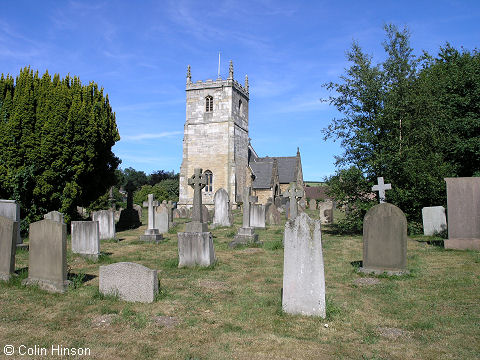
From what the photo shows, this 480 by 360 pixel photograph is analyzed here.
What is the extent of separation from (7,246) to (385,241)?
23.9ft

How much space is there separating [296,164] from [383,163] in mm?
39068

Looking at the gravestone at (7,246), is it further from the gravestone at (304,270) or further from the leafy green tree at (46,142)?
the leafy green tree at (46,142)

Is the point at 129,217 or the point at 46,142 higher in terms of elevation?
the point at 46,142

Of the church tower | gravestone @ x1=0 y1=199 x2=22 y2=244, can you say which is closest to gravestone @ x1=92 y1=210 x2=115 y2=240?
gravestone @ x1=0 y1=199 x2=22 y2=244

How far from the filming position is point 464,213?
33.1 ft

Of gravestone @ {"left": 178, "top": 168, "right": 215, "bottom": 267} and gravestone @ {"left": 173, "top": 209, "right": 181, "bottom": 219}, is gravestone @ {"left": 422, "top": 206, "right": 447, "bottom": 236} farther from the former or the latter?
gravestone @ {"left": 173, "top": 209, "right": 181, "bottom": 219}

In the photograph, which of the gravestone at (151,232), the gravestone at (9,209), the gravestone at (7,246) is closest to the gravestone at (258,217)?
the gravestone at (151,232)

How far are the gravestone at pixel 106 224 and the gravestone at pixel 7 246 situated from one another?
7.23m

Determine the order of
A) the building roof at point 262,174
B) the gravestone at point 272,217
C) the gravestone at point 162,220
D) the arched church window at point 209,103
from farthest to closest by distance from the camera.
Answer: the building roof at point 262,174
the arched church window at point 209,103
the gravestone at point 272,217
the gravestone at point 162,220

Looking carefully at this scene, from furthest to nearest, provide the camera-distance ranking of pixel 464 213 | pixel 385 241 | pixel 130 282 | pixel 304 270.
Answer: pixel 464 213, pixel 385 241, pixel 130 282, pixel 304 270

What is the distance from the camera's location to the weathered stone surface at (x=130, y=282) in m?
5.98

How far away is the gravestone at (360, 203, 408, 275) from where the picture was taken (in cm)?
745

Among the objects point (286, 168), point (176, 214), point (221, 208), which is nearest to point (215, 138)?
point (176, 214)

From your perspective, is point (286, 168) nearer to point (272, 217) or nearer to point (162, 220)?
point (272, 217)
